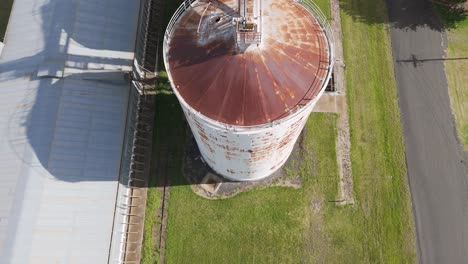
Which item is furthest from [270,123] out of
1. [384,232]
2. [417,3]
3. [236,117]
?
[417,3]

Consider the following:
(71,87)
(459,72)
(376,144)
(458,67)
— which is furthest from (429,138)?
(71,87)

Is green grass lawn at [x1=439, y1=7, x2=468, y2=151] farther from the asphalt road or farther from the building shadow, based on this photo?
the building shadow

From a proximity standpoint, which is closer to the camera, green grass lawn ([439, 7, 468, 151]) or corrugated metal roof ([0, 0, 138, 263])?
corrugated metal roof ([0, 0, 138, 263])

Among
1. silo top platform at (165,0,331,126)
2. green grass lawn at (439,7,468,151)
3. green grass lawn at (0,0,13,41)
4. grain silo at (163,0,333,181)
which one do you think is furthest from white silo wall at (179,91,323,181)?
green grass lawn at (0,0,13,41)

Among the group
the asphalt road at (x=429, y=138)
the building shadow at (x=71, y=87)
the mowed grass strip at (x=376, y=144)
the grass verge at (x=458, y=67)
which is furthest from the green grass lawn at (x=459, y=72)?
the building shadow at (x=71, y=87)

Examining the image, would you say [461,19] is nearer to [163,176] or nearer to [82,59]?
[163,176]

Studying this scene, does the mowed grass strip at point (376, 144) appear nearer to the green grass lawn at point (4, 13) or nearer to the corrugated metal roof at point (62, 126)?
the corrugated metal roof at point (62, 126)
